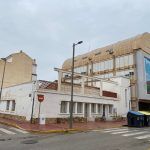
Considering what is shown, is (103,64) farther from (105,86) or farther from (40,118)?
(40,118)

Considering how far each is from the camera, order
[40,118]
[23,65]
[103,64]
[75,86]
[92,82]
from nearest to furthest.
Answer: [40,118]
[75,86]
[92,82]
[23,65]
[103,64]

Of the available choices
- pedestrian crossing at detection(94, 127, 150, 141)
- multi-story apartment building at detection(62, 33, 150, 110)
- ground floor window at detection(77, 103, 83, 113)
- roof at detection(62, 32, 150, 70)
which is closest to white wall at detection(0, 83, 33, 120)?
ground floor window at detection(77, 103, 83, 113)

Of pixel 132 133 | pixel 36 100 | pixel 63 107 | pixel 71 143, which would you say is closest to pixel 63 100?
pixel 63 107

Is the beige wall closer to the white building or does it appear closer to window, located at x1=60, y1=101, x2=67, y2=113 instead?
the white building

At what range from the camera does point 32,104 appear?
21656 mm

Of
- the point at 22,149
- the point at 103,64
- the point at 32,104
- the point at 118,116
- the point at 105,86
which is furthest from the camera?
the point at 103,64

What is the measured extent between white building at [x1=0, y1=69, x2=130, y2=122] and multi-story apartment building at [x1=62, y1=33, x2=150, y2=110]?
3450 millimetres

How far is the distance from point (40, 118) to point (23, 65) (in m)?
21.9

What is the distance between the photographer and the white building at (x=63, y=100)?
73.2 ft

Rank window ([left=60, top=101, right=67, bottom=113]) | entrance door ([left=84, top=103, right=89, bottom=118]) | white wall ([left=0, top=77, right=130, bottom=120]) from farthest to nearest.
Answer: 1. entrance door ([left=84, top=103, right=89, bottom=118])
2. window ([left=60, top=101, right=67, bottom=113])
3. white wall ([left=0, top=77, right=130, bottom=120])

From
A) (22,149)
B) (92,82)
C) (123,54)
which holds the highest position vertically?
(123,54)

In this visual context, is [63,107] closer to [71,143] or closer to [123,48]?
[71,143]

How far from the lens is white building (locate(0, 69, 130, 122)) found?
22.3 m

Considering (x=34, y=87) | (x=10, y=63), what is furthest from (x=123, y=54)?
(x=34, y=87)
